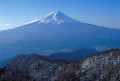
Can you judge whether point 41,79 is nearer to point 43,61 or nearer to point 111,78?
point 43,61

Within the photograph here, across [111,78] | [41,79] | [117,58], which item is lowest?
[41,79]

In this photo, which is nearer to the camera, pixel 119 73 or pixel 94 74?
pixel 119 73

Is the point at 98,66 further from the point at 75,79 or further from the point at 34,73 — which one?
the point at 34,73

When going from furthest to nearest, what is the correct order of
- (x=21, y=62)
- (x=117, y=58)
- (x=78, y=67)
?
(x=21, y=62)
(x=78, y=67)
(x=117, y=58)

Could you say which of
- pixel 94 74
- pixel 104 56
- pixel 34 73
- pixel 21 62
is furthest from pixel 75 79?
pixel 21 62

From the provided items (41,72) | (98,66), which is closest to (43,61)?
(41,72)

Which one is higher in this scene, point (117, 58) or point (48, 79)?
point (117, 58)

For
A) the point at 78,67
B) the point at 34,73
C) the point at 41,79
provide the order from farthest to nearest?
1. the point at 34,73
2. the point at 41,79
3. the point at 78,67

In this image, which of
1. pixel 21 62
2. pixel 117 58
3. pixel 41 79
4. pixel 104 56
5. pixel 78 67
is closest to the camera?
pixel 117 58

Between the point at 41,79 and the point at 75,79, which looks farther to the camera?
the point at 41,79
